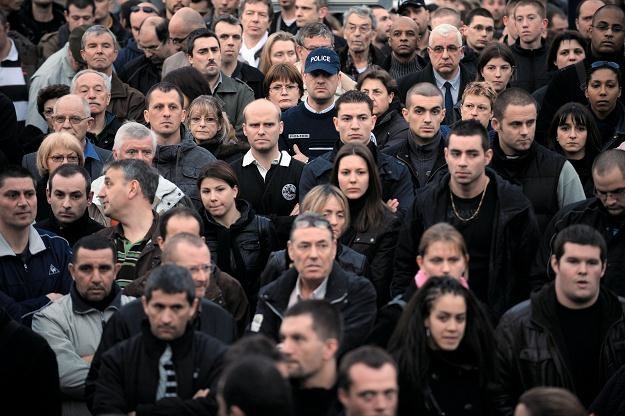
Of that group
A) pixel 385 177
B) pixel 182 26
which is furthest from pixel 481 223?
pixel 182 26

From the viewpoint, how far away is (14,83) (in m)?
16.2

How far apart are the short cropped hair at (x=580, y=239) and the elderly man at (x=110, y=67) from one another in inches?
225

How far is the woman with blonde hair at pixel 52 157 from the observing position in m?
12.9

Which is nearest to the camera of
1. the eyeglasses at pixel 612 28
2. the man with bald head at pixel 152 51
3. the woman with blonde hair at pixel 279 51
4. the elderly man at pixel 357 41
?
the eyeglasses at pixel 612 28

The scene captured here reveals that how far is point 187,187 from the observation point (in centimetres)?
1272

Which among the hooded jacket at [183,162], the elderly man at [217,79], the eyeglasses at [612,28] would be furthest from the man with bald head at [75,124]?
the eyeglasses at [612,28]

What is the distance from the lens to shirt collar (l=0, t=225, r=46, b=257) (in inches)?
443

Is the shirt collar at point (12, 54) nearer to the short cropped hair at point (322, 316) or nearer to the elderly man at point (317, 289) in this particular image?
the elderly man at point (317, 289)

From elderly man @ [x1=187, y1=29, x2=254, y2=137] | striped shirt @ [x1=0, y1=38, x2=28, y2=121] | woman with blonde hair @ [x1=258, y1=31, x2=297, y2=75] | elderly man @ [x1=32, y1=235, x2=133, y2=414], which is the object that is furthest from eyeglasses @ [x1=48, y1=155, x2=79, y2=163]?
striped shirt @ [x1=0, y1=38, x2=28, y2=121]

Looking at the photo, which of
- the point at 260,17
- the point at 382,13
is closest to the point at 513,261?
the point at 260,17

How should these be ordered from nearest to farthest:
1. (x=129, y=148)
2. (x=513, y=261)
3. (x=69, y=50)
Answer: (x=513, y=261) → (x=129, y=148) → (x=69, y=50)

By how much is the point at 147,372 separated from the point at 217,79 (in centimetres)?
605

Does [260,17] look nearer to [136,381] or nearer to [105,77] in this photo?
[105,77]

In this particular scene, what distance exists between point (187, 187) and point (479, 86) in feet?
8.74
